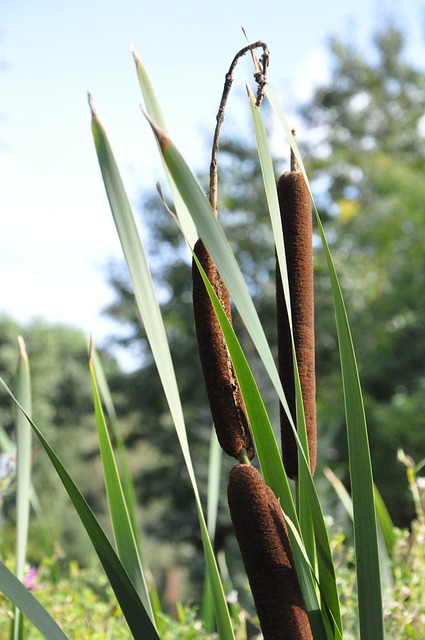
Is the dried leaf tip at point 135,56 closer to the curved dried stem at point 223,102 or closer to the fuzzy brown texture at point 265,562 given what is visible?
the curved dried stem at point 223,102

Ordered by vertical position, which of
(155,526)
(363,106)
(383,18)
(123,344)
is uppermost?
(383,18)

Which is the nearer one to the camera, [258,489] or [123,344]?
[258,489]

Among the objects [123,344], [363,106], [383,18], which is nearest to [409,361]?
[123,344]

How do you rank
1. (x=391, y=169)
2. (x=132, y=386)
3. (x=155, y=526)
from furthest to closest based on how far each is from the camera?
1. (x=391, y=169)
2. (x=132, y=386)
3. (x=155, y=526)

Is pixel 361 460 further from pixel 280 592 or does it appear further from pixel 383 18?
pixel 383 18

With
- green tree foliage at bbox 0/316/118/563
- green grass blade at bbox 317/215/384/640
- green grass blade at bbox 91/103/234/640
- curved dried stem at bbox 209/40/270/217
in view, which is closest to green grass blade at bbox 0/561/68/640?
green grass blade at bbox 91/103/234/640

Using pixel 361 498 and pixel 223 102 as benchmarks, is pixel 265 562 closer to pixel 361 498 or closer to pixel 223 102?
pixel 361 498

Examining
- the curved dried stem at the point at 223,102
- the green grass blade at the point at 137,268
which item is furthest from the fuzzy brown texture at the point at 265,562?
the curved dried stem at the point at 223,102
